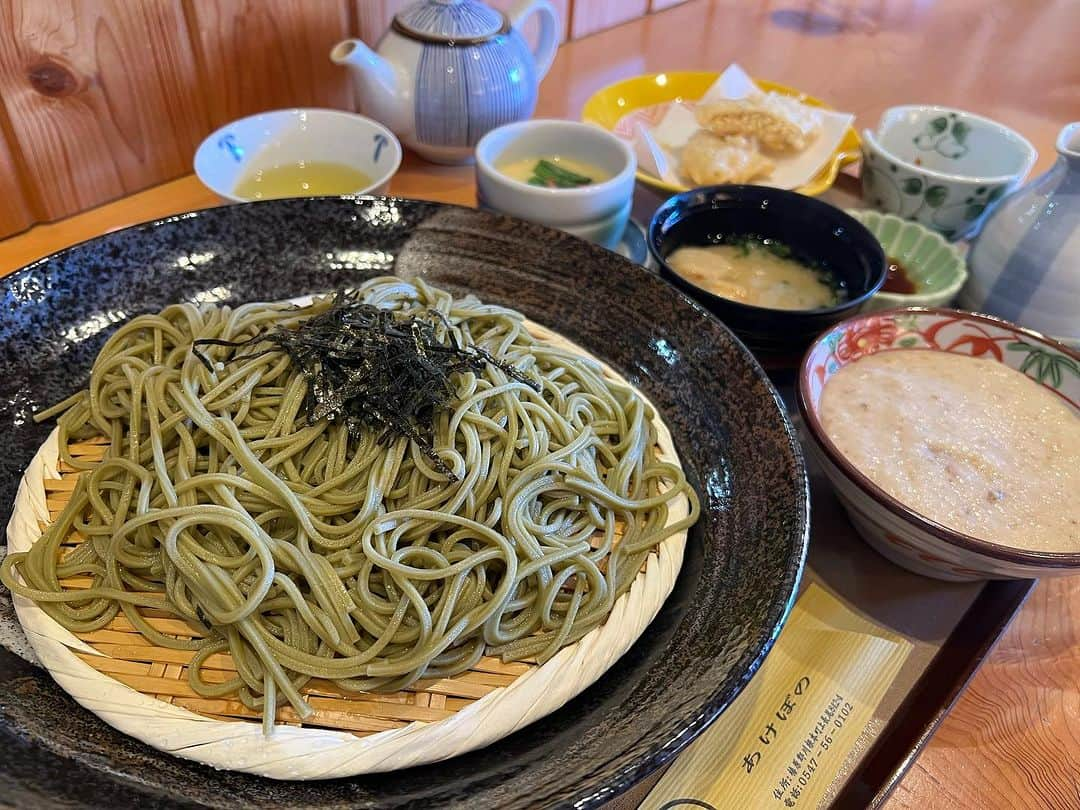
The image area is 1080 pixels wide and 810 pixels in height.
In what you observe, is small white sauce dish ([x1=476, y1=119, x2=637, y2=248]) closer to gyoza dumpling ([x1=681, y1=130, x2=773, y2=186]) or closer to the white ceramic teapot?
the white ceramic teapot

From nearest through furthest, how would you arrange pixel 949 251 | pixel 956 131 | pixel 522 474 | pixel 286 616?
pixel 286 616, pixel 522 474, pixel 949 251, pixel 956 131

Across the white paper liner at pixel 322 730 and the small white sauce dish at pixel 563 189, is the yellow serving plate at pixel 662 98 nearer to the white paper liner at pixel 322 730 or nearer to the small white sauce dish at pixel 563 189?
the small white sauce dish at pixel 563 189

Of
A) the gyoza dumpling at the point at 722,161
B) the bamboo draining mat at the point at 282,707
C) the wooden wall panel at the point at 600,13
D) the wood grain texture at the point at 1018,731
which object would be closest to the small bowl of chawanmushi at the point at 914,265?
the gyoza dumpling at the point at 722,161

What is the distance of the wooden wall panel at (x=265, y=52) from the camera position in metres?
2.18

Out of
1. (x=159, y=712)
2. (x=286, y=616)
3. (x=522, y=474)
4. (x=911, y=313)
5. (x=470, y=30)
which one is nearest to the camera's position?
(x=159, y=712)

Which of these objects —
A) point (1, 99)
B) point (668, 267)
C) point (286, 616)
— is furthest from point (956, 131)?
point (1, 99)

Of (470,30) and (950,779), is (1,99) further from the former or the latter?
(950,779)

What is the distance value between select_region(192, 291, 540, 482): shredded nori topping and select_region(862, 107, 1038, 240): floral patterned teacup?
5.13 feet

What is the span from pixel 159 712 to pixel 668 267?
4.55 feet

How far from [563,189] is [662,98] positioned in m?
1.29

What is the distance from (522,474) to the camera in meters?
1.30

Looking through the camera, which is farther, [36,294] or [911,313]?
[911,313]

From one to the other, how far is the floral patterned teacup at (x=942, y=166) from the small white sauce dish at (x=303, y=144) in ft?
4.89

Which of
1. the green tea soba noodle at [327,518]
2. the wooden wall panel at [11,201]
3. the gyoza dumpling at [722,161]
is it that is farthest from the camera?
the gyoza dumpling at [722,161]
